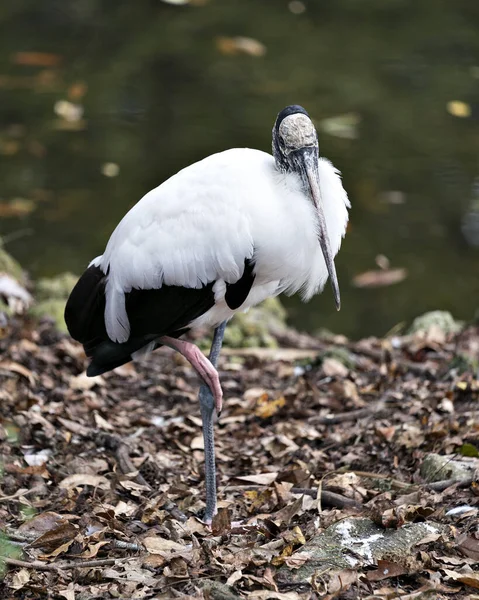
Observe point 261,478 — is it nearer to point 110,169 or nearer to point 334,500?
point 334,500

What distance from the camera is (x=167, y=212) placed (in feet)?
13.2

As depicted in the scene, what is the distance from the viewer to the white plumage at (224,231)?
392 centimetres

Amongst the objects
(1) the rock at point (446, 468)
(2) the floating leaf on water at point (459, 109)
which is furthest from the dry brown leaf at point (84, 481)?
(2) the floating leaf on water at point (459, 109)

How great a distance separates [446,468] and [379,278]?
396cm

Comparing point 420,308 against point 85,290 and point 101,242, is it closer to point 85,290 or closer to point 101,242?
point 101,242

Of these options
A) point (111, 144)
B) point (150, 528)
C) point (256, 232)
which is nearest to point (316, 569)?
point (150, 528)

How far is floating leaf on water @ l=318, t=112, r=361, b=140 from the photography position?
942 centimetres

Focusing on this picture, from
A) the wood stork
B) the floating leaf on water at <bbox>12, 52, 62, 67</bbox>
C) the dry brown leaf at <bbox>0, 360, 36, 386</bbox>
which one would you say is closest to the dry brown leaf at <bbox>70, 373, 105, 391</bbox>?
the dry brown leaf at <bbox>0, 360, 36, 386</bbox>

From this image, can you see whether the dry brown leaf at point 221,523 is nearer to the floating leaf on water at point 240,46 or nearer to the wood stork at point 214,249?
the wood stork at point 214,249

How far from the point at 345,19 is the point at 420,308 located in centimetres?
559

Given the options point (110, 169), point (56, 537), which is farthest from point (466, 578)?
point (110, 169)

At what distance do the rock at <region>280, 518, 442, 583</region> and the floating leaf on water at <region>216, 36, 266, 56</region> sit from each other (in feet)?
27.4

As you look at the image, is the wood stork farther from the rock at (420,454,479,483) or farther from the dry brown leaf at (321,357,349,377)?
the dry brown leaf at (321,357,349,377)

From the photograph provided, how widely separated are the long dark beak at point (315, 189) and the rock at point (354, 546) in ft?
2.98
